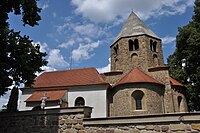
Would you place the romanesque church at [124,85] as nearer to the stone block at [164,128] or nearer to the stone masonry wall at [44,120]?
the stone masonry wall at [44,120]

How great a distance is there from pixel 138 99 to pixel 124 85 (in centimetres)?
199

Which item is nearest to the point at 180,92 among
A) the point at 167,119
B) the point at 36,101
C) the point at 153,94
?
the point at 153,94

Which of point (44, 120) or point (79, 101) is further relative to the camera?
point (79, 101)

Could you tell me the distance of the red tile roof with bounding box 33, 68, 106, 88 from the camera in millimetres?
23208

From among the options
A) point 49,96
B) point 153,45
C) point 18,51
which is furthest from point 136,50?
point 18,51

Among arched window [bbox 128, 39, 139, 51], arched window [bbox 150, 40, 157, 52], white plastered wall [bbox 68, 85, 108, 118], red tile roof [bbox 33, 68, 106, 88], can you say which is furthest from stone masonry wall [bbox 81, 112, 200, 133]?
arched window [bbox 150, 40, 157, 52]

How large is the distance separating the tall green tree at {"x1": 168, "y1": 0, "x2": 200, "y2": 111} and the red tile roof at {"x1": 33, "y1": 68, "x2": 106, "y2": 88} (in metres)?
9.58

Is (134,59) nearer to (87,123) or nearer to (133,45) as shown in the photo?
(133,45)

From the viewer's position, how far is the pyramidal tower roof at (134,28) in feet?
84.6

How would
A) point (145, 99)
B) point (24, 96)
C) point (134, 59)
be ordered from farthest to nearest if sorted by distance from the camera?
point (134, 59), point (24, 96), point (145, 99)

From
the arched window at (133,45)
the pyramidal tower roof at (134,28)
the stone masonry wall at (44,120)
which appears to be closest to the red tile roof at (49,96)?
the arched window at (133,45)

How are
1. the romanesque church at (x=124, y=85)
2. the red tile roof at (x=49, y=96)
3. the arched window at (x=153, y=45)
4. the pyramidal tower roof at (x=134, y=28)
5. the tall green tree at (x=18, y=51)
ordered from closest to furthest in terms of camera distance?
the tall green tree at (x=18, y=51)
the romanesque church at (x=124, y=85)
the red tile roof at (x=49, y=96)
the arched window at (x=153, y=45)
the pyramidal tower roof at (x=134, y=28)

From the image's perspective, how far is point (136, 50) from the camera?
2478 centimetres

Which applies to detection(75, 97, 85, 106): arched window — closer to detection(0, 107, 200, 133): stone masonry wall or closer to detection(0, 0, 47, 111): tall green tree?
detection(0, 0, 47, 111): tall green tree
